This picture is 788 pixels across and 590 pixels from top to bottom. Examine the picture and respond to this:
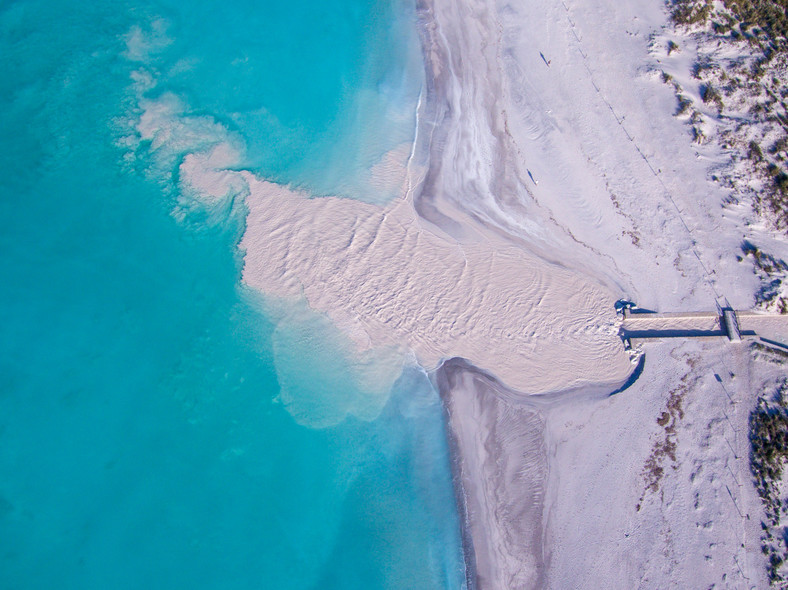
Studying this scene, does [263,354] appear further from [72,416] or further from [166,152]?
[166,152]

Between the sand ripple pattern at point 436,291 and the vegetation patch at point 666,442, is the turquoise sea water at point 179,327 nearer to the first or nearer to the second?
the sand ripple pattern at point 436,291

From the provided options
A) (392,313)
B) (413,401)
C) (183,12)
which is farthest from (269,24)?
(413,401)

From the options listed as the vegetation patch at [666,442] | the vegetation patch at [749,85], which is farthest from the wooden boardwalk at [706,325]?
the vegetation patch at [749,85]

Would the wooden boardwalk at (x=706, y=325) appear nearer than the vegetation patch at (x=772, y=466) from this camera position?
No

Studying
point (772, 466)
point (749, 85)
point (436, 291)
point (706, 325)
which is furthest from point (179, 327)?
point (749, 85)

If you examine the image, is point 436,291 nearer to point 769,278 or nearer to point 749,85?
point 769,278

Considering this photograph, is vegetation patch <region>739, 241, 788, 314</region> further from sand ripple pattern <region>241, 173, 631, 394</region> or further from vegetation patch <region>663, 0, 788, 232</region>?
sand ripple pattern <region>241, 173, 631, 394</region>

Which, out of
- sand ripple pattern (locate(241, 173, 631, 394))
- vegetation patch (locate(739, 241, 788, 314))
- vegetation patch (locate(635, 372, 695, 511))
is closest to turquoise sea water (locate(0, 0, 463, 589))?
sand ripple pattern (locate(241, 173, 631, 394))

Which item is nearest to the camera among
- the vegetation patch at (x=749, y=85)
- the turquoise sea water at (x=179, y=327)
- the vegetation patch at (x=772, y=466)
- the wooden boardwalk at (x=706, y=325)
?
the vegetation patch at (x=772, y=466)

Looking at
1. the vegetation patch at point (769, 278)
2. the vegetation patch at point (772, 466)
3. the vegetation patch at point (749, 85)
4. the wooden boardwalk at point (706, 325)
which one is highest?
the vegetation patch at point (749, 85)
